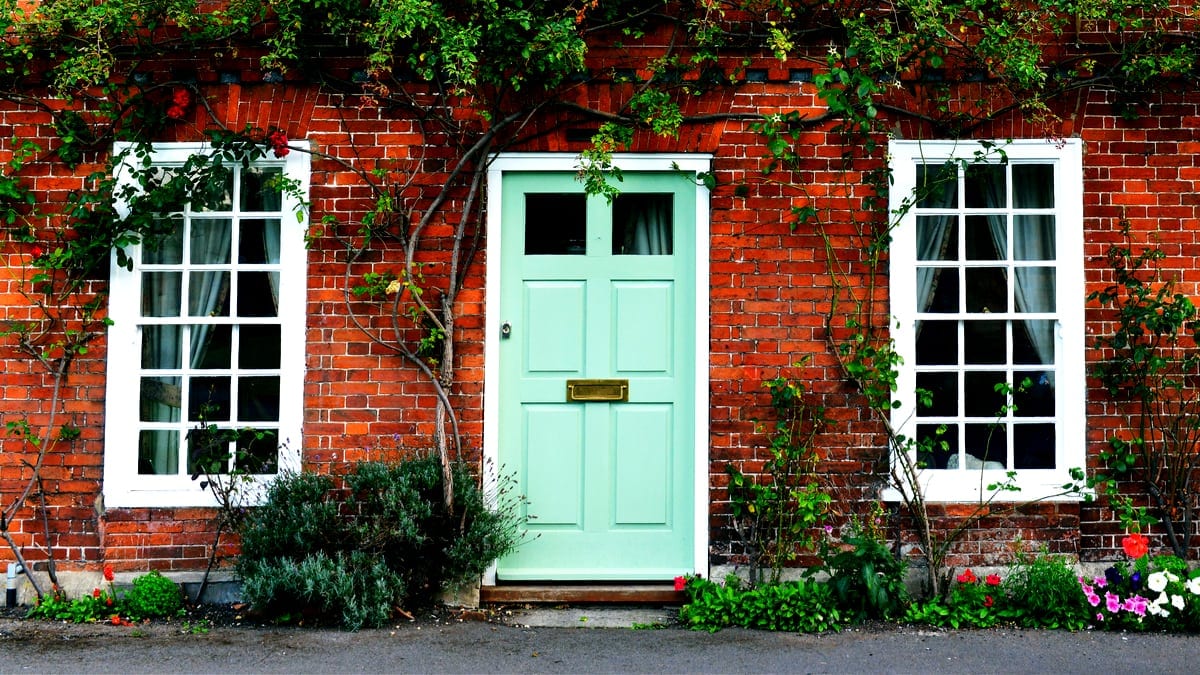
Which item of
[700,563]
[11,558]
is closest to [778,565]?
[700,563]

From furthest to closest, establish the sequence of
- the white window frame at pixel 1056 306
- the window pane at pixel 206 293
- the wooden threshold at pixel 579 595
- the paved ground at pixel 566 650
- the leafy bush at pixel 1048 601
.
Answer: the window pane at pixel 206 293 → the white window frame at pixel 1056 306 → the wooden threshold at pixel 579 595 → the leafy bush at pixel 1048 601 → the paved ground at pixel 566 650

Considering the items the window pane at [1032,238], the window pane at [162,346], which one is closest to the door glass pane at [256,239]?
the window pane at [162,346]

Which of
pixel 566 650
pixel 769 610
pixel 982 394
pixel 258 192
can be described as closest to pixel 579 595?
pixel 566 650

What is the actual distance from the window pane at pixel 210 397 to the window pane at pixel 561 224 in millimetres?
2031

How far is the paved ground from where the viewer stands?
540 centimetres

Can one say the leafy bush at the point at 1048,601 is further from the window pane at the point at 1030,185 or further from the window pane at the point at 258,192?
the window pane at the point at 258,192

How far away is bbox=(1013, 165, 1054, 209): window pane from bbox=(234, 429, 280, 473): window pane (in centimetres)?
468

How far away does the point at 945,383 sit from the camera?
6750 mm

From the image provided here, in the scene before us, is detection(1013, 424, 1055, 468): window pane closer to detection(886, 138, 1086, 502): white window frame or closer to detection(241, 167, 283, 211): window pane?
detection(886, 138, 1086, 502): white window frame

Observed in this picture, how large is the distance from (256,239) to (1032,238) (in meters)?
4.67

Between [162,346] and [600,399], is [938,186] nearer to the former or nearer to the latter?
[600,399]

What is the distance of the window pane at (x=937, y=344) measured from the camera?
674cm

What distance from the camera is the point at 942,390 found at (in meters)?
6.75

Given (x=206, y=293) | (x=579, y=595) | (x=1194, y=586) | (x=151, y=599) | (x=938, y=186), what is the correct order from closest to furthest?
(x=1194, y=586)
(x=151, y=599)
(x=579, y=595)
(x=938, y=186)
(x=206, y=293)
